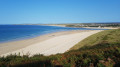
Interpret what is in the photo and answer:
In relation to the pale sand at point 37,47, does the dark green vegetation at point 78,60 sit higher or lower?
higher

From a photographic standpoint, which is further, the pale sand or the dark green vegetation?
the pale sand

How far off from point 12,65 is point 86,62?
3170mm

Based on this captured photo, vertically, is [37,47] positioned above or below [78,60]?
below

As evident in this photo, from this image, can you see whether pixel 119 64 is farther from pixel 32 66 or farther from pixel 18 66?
pixel 18 66

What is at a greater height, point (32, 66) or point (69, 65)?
point (69, 65)

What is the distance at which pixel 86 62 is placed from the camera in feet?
13.0

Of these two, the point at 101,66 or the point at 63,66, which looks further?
the point at 63,66

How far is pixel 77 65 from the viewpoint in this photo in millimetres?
3904

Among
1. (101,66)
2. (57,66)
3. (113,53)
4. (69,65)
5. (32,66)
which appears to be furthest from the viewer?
(113,53)

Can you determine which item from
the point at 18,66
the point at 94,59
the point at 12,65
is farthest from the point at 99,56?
the point at 12,65

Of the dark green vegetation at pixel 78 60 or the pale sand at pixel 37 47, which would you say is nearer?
the dark green vegetation at pixel 78 60

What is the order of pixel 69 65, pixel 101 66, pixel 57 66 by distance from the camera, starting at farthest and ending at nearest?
pixel 57 66
pixel 69 65
pixel 101 66

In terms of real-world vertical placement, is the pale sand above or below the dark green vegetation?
below

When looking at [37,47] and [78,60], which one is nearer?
[78,60]
